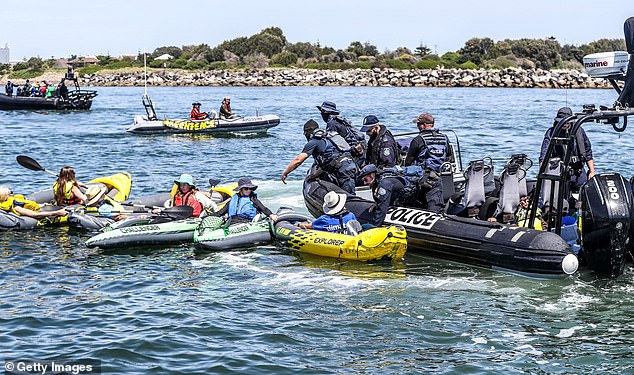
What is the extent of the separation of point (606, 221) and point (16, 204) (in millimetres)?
9897

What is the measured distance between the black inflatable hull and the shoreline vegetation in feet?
173

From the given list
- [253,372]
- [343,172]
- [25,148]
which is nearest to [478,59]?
[25,148]

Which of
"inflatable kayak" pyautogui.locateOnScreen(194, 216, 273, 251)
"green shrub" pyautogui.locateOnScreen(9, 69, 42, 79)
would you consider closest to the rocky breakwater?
"green shrub" pyautogui.locateOnScreen(9, 69, 42, 79)

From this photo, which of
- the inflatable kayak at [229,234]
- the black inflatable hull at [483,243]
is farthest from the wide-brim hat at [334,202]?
the inflatable kayak at [229,234]

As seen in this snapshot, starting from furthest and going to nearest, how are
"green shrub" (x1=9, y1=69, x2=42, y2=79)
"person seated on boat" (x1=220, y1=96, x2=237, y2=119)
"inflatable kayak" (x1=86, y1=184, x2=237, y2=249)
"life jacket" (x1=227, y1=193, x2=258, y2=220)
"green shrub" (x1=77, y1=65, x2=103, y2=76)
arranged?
"green shrub" (x1=9, y1=69, x2=42, y2=79) < "green shrub" (x1=77, y1=65, x2=103, y2=76) < "person seated on boat" (x1=220, y1=96, x2=237, y2=119) < "life jacket" (x1=227, y1=193, x2=258, y2=220) < "inflatable kayak" (x1=86, y1=184, x2=237, y2=249)

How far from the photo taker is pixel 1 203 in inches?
575

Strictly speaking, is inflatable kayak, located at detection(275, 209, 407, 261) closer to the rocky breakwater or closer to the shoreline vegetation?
the shoreline vegetation

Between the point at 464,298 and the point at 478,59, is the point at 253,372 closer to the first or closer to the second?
the point at 464,298

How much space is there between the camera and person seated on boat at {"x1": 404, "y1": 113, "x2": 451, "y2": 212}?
12.8 meters

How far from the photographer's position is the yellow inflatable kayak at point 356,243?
1174cm

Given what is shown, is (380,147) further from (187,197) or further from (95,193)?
(95,193)

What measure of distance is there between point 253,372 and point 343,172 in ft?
18.8

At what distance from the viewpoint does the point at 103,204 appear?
15.0 metres

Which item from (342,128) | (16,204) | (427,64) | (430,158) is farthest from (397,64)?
(430,158)
